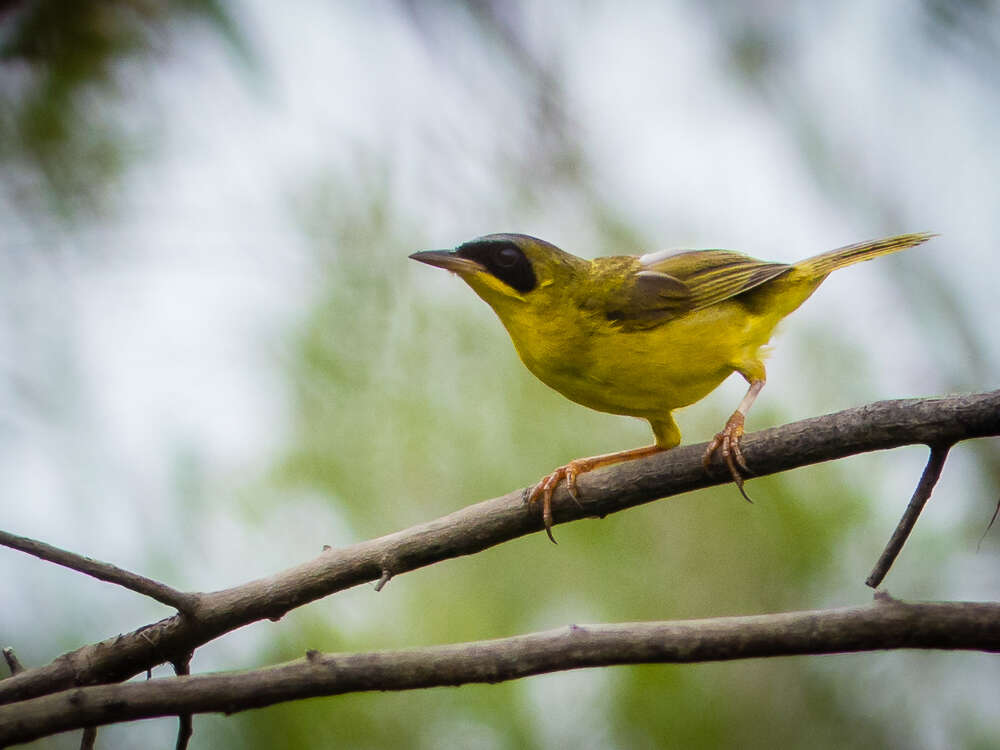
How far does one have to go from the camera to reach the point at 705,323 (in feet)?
16.3

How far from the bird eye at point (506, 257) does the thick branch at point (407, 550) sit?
1573 mm

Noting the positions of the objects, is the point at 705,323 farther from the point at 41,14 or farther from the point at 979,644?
the point at 41,14

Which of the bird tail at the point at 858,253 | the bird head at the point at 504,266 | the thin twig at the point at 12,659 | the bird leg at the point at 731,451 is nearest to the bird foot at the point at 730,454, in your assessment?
the bird leg at the point at 731,451

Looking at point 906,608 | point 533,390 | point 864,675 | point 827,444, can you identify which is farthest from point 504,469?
point 906,608

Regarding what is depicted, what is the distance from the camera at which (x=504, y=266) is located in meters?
4.86

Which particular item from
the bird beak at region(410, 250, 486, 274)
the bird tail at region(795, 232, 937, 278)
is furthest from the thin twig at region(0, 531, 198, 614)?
the bird tail at region(795, 232, 937, 278)

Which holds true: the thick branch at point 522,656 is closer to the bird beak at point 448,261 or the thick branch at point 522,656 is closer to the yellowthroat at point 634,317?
the yellowthroat at point 634,317

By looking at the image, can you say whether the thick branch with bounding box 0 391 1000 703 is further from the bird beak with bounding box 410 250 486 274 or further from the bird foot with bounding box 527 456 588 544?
the bird beak with bounding box 410 250 486 274

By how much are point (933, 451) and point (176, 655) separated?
8.84 feet

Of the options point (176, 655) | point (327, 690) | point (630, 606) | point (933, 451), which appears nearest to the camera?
point (327, 690)

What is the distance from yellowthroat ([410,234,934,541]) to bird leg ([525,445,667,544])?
13mm

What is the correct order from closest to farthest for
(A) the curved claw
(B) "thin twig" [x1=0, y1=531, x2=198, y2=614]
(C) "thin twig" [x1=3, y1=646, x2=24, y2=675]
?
(B) "thin twig" [x1=0, y1=531, x2=198, y2=614]
(C) "thin twig" [x1=3, y1=646, x2=24, y2=675]
(A) the curved claw

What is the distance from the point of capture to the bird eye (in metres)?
4.86

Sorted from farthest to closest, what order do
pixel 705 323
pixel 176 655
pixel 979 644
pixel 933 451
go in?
pixel 705 323
pixel 176 655
pixel 933 451
pixel 979 644
